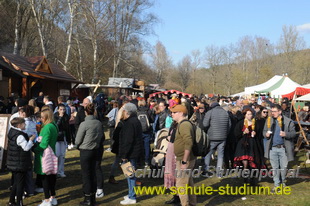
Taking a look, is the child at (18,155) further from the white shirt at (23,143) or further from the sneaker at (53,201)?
the sneaker at (53,201)

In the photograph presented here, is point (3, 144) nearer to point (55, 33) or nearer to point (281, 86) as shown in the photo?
point (281, 86)

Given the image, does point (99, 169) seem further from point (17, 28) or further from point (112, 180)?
point (17, 28)

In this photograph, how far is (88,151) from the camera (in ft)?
18.4

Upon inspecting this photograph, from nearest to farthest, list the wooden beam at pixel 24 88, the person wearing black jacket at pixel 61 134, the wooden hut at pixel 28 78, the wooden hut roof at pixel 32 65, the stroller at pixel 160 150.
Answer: the person wearing black jacket at pixel 61 134 < the stroller at pixel 160 150 < the wooden hut at pixel 28 78 < the wooden hut roof at pixel 32 65 < the wooden beam at pixel 24 88

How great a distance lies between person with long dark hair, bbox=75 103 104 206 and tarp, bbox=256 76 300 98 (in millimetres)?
21313

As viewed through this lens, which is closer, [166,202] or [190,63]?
[166,202]

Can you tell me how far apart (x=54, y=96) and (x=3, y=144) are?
1304 centimetres

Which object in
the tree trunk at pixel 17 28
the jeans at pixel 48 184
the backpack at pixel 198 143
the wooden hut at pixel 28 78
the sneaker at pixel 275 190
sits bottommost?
the sneaker at pixel 275 190

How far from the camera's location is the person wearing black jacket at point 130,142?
226 inches

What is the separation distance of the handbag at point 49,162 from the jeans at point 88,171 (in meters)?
0.50

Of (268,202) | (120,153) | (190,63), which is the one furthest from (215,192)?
(190,63)

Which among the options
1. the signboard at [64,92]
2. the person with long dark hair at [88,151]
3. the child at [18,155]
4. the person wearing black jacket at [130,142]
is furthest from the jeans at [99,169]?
the signboard at [64,92]

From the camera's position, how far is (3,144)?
24.6ft

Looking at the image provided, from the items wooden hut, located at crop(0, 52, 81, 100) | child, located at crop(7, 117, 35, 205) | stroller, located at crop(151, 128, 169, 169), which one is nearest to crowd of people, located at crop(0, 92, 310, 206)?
child, located at crop(7, 117, 35, 205)
